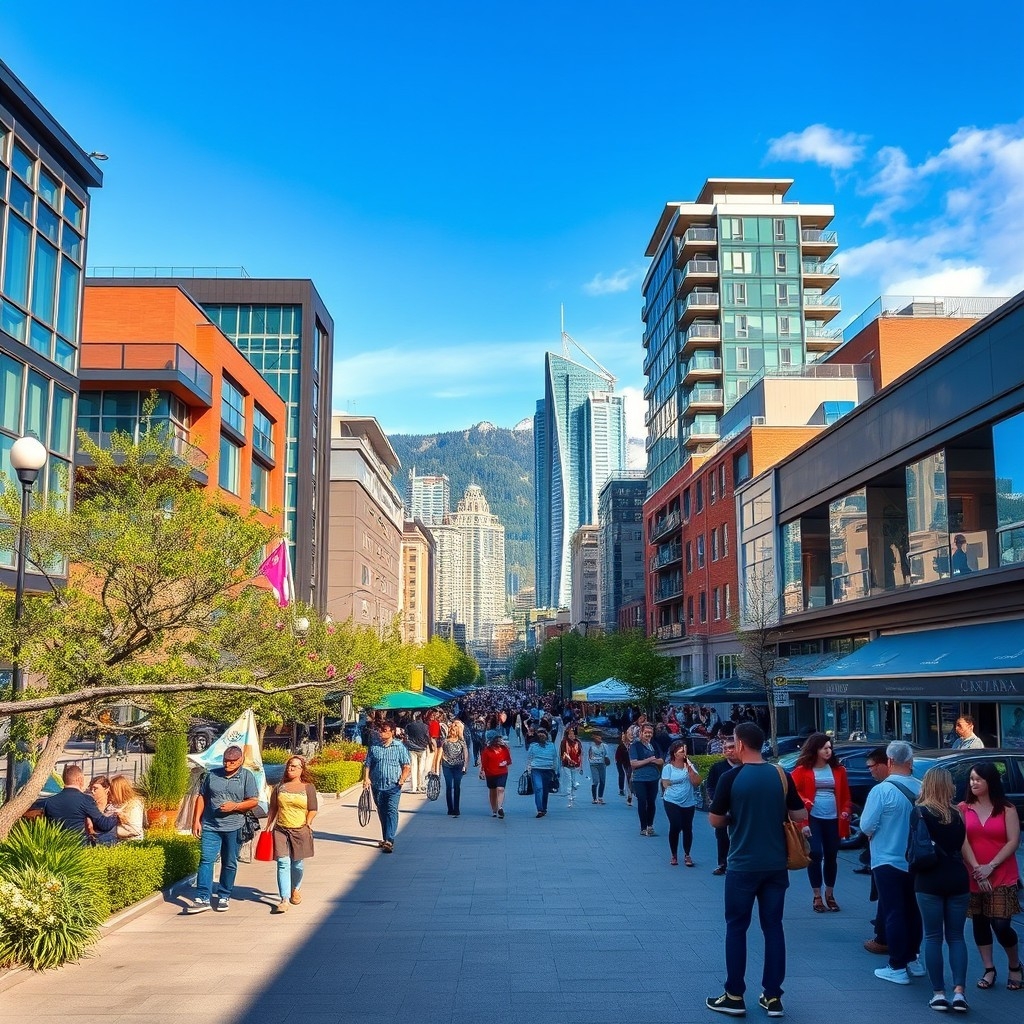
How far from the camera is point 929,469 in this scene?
24.5 metres

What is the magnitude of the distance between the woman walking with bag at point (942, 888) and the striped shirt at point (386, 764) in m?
9.13

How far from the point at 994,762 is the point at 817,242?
60.0 m

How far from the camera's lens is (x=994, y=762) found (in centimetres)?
1352

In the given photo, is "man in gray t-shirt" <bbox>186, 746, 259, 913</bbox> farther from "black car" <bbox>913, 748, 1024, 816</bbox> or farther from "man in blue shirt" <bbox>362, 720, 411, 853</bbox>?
"black car" <bbox>913, 748, 1024, 816</bbox>

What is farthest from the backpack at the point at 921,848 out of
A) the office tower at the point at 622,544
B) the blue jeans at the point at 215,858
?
the office tower at the point at 622,544

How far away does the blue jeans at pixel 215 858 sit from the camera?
11.0 m

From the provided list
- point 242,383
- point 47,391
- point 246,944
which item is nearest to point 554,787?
point 246,944

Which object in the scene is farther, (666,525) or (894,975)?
(666,525)

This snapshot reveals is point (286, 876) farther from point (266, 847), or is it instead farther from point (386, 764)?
point (386, 764)

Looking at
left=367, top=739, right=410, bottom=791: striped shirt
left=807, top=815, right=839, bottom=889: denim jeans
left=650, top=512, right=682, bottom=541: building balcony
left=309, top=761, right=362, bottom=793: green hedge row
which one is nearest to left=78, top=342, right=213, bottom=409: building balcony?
left=309, top=761, right=362, bottom=793: green hedge row

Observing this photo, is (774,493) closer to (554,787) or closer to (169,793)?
(554,787)

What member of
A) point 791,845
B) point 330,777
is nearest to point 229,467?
point 330,777

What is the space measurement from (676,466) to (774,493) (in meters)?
28.8

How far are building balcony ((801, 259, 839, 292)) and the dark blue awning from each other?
153ft
